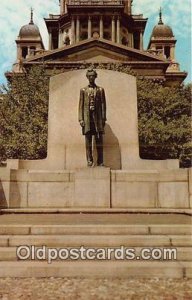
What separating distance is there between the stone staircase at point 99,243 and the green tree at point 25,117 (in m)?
20.9

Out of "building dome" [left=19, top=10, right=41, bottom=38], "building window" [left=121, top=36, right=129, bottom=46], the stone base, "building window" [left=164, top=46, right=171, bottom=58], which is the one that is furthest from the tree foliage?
"building dome" [left=19, top=10, right=41, bottom=38]

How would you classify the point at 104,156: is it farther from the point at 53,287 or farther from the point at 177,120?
the point at 177,120

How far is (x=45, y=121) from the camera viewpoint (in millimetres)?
30047

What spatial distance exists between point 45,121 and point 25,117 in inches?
69.2

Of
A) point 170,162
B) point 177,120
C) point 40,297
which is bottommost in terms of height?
point 40,297

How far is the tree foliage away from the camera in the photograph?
2894cm

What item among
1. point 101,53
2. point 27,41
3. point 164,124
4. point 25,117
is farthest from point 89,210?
point 27,41

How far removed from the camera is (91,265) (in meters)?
6.09

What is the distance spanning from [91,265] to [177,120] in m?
26.9

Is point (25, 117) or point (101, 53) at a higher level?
point (101, 53)

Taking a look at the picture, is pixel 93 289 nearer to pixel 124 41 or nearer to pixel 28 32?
pixel 124 41

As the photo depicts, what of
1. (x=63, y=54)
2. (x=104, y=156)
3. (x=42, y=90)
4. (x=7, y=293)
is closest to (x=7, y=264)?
(x=7, y=293)

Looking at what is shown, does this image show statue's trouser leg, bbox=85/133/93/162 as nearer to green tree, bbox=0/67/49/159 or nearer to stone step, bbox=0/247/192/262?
stone step, bbox=0/247/192/262

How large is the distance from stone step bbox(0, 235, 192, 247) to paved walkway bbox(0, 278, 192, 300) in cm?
89
